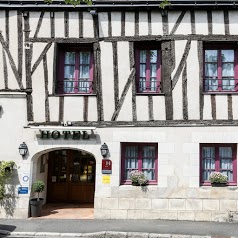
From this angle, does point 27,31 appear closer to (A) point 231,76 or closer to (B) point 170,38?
(B) point 170,38

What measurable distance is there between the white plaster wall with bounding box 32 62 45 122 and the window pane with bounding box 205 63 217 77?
195 inches

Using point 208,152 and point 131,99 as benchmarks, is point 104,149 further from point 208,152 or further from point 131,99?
point 208,152

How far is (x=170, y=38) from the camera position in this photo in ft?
32.6

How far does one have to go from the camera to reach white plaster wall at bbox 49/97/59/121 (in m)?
10.0

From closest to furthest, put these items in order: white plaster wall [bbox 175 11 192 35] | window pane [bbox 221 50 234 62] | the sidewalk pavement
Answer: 1. the sidewalk pavement
2. white plaster wall [bbox 175 11 192 35]
3. window pane [bbox 221 50 234 62]

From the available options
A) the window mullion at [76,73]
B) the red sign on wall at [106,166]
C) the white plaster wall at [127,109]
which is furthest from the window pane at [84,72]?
the red sign on wall at [106,166]

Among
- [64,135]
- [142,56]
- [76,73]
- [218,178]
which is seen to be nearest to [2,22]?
[76,73]

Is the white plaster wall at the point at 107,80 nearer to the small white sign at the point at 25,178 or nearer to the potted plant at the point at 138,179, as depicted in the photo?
the potted plant at the point at 138,179

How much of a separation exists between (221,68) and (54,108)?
16.9 feet

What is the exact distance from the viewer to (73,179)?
1188 centimetres

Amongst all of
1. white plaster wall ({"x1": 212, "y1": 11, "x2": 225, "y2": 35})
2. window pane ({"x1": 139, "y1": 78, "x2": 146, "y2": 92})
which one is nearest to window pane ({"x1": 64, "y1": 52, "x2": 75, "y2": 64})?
window pane ({"x1": 139, "y1": 78, "x2": 146, "y2": 92})

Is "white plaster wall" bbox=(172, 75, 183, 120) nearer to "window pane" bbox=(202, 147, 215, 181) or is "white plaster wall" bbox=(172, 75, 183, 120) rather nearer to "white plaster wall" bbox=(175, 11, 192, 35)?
"window pane" bbox=(202, 147, 215, 181)

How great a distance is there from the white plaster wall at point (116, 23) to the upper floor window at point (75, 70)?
0.96 metres

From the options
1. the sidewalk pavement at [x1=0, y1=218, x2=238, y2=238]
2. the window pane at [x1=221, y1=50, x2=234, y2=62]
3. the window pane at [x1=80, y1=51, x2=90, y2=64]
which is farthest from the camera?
the window pane at [x1=80, y1=51, x2=90, y2=64]
